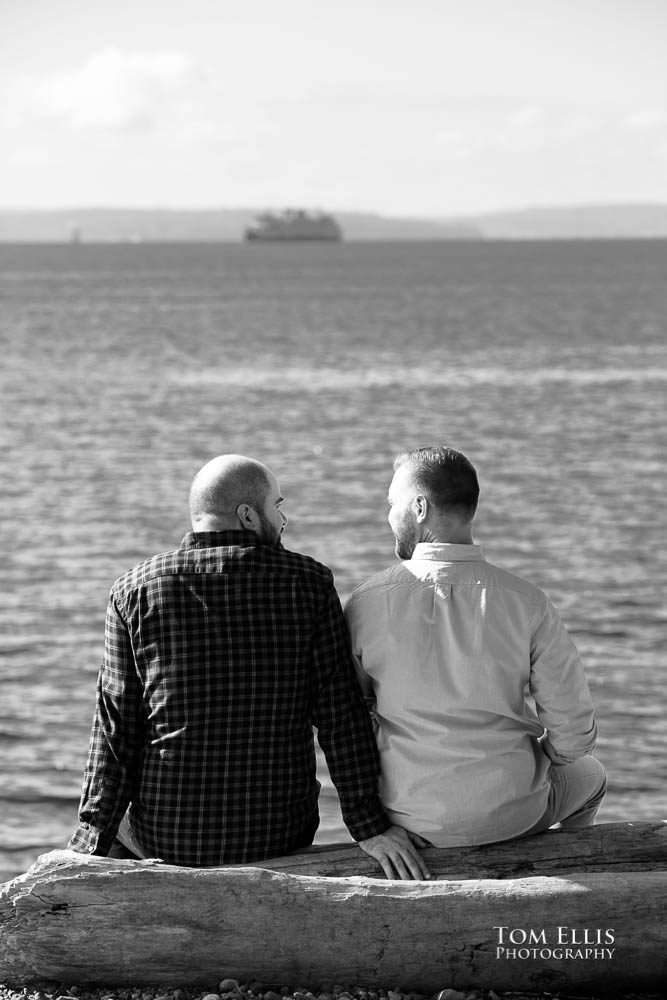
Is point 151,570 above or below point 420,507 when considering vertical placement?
below

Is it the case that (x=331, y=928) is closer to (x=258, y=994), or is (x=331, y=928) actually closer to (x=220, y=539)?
(x=258, y=994)

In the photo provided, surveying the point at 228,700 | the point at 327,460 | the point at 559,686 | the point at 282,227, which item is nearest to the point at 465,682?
the point at 559,686

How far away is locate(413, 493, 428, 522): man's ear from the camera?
139 inches

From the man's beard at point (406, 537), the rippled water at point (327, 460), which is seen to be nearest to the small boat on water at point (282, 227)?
the rippled water at point (327, 460)

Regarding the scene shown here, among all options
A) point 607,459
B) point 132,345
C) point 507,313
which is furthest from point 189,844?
point 507,313

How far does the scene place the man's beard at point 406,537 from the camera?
11.8ft

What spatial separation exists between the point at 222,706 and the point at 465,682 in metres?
0.66

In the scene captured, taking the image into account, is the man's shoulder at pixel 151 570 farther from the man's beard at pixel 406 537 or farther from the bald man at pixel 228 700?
the man's beard at pixel 406 537

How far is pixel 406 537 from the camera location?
3.63 m

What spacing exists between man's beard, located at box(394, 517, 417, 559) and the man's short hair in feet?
0.38

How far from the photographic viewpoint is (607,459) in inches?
818

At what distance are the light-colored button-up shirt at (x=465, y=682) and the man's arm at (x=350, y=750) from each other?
7cm

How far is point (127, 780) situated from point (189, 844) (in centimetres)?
25

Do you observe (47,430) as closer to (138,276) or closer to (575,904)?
(575,904)
